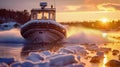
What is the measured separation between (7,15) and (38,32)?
3705 inches

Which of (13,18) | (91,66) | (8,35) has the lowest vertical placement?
(13,18)

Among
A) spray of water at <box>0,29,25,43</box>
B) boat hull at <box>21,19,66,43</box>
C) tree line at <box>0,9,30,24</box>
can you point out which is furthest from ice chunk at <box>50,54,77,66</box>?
tree line at <box>0,9,30,24</box>

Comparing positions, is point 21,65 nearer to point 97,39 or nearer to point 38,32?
point 38,32

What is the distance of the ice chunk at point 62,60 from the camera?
2459cm

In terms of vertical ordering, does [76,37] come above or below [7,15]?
above

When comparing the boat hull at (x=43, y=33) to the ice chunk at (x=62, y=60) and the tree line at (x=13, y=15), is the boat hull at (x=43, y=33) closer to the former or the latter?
the ice chunk at (x=62, y=60)

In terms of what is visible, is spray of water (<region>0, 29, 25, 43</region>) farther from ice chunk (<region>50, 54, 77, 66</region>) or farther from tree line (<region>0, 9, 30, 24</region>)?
tree line (<region>0, 9, 30, 24</region>)

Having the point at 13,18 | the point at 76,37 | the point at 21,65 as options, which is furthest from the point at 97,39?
the point at 13,18

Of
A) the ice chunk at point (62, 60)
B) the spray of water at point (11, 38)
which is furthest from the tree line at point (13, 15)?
the ice chunk at point (62, 60)

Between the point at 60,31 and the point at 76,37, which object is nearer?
the point at 60,31

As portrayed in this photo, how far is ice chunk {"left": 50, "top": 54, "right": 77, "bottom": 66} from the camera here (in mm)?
24594

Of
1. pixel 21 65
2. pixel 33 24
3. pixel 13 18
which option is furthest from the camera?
pixel 13 18

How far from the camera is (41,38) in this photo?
4731 centimetres

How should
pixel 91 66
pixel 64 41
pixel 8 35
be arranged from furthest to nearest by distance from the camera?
1. pixel 8 35
2. pixel 64 41
3. pixel 91 66
